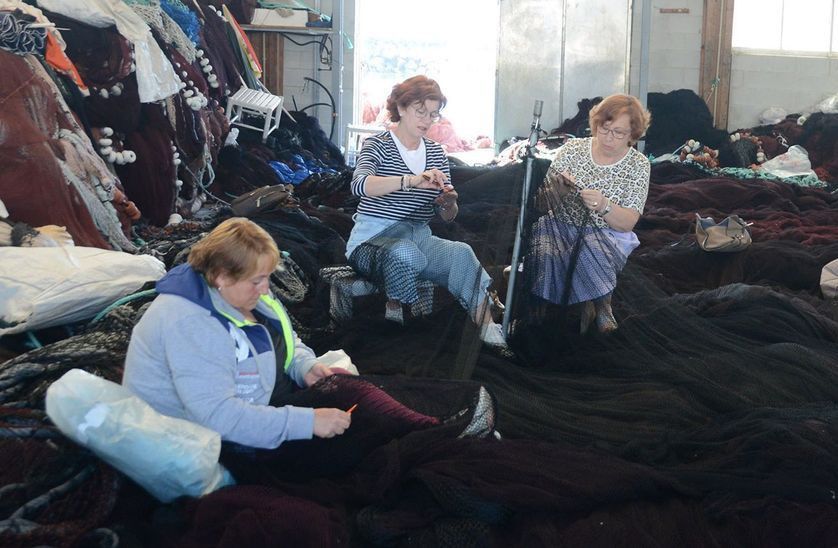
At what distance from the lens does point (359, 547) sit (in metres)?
2.19

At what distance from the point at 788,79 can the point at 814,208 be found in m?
5.31

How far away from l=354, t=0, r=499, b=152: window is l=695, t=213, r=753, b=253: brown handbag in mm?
9247

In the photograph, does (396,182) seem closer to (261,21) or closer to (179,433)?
(179,433)

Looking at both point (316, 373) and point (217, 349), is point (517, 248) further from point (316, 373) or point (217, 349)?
point (217, 349)

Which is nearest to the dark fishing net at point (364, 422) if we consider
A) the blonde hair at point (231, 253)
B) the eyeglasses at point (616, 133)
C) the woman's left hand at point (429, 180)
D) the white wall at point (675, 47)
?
the blonde hair at point (231, 253)

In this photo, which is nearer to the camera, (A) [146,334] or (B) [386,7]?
(A) [146,334]

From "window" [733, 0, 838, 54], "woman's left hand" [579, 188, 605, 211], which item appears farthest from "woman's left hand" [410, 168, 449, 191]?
"window" [733, 0, 838, 54]

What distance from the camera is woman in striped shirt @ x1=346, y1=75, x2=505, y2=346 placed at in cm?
371

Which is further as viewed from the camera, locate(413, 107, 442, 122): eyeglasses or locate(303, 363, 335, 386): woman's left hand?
locate(413, 107, 442, 122): eyeglasses

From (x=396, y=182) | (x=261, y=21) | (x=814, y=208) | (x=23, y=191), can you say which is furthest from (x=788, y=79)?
(x=23, y=191)

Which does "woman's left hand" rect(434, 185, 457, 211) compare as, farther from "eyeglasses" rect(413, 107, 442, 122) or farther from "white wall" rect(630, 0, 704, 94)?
"white wall" rect(630, 0, 704, 94)

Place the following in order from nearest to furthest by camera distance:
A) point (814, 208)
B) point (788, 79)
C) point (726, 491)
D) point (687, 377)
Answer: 1. point (726, 491)
2. point (687, 377)
3. point (814, 208)
4. point (788, 79)

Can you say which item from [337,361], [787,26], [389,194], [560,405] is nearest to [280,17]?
[787,26]

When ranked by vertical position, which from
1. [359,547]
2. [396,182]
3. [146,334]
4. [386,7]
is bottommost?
[359,547]
